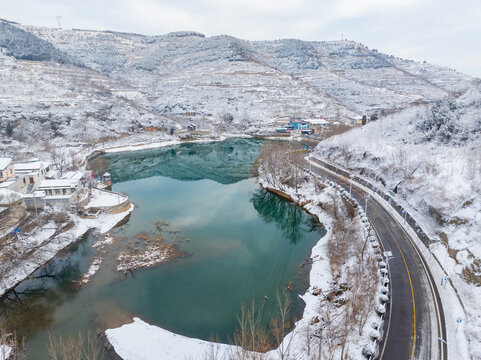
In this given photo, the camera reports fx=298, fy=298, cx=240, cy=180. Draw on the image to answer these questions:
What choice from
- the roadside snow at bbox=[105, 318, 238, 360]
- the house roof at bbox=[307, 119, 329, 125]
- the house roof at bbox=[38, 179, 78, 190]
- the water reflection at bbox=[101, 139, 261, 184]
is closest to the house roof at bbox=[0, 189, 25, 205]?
the house roof at bbox=[38, 179, 78, 190]

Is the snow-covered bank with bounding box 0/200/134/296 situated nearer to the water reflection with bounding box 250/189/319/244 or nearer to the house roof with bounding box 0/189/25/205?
the house roof with bounding box 0/189/25/205

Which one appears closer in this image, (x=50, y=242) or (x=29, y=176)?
(x=50, y=242)

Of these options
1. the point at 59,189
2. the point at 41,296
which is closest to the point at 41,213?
the point at 59,189

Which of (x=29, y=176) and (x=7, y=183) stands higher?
(x=29, y=176)

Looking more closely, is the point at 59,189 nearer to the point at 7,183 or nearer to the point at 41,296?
the point at 7,183

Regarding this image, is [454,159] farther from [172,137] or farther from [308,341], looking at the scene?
[172,137]

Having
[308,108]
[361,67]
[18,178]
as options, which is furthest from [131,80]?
[18,178]

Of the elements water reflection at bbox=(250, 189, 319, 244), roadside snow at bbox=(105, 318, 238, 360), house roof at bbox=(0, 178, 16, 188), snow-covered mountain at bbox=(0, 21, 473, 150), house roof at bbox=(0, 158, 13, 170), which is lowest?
roadside snow at bbox=(105, 318, 238, 360)
